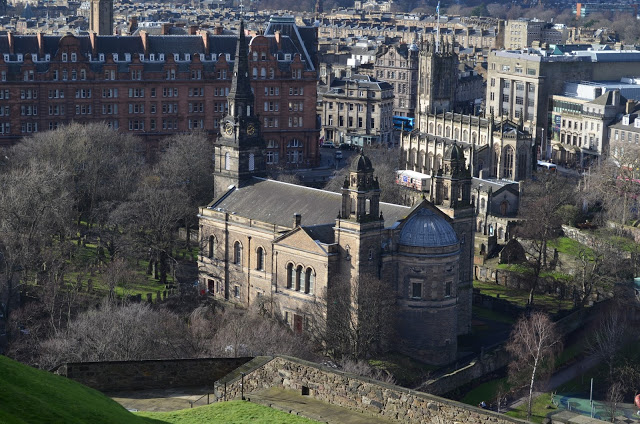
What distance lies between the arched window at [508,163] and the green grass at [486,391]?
53588 mm

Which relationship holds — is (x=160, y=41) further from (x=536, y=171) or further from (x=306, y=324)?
(x=306, y=324)

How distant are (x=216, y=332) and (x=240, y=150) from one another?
20.2m

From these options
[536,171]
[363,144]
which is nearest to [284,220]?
[536,171]

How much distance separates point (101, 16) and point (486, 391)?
11547cm

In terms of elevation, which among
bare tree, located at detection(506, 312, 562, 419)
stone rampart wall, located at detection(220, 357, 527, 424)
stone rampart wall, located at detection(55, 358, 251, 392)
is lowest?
bare tree, located at detection(506, 312, 562, 419)

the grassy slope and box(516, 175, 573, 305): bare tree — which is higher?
the grassy slope

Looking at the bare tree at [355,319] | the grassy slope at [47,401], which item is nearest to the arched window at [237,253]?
the bare tree at [355,319]

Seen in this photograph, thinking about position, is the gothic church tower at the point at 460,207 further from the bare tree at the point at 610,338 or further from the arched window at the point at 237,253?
the arched window at the point at 237,253

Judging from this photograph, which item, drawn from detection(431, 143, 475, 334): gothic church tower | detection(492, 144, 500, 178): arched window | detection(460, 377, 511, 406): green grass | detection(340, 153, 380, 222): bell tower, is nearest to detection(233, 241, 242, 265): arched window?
detection(340, 153, 380, 222): bell tower

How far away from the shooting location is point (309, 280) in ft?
282

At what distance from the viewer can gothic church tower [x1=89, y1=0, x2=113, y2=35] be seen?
17988 centimetres

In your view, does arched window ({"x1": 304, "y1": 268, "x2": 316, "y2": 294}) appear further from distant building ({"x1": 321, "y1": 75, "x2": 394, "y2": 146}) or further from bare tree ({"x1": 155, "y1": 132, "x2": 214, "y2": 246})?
distant building ({"x1": 321, "y1": 75, "x2": 394, "y2": 146})

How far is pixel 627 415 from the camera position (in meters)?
77.2

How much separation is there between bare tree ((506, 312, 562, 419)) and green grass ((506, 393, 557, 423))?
2.68ft
